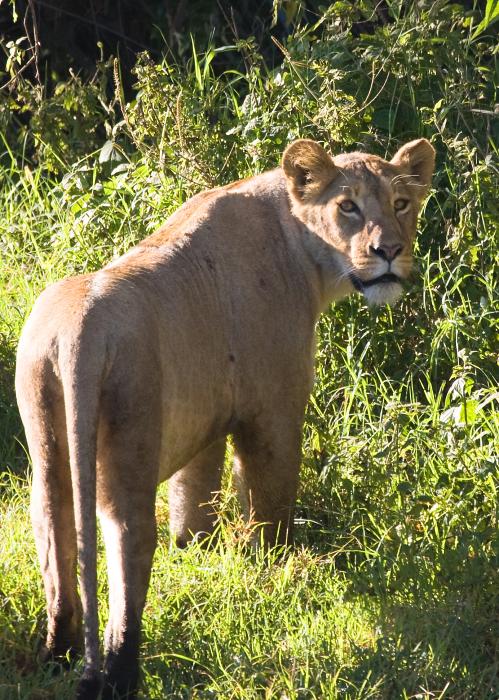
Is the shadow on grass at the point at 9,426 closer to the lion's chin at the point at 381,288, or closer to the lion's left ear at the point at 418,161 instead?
the lion's chin at the point at 381,288

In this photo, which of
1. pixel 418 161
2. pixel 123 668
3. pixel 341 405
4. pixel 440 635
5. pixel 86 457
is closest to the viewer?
pixel 86 457

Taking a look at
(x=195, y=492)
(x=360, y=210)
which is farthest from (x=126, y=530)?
(x=360, y=210)

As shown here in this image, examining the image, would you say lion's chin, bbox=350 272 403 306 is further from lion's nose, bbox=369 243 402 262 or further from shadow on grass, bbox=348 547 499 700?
shadow on grass, bbox=348 547 499 700

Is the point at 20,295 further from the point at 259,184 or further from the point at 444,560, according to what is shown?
the point at 444,560

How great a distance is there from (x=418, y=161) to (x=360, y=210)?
18.8 inches

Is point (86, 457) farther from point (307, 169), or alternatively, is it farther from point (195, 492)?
point (307, 169)

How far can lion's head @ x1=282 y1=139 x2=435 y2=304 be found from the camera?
15.0ft

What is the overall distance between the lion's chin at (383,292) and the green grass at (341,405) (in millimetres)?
433

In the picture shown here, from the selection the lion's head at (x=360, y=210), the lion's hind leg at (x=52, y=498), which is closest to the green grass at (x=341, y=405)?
the lion's hind leg at (x=52, y=498)

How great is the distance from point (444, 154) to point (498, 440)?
69.7 inches

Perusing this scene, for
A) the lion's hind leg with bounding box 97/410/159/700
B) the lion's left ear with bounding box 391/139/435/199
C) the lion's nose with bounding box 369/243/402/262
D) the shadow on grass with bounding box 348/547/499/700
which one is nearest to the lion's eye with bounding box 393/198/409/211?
the lion's left ear with bounding box 391/139/435/199

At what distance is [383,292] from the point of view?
464cm

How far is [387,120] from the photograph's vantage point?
20.1ft

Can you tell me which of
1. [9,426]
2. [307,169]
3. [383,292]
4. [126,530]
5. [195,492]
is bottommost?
[9,426]
